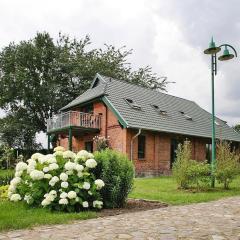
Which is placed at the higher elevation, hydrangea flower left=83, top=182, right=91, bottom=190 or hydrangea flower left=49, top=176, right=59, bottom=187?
hydrangea flower left=49, top=176, right=59, bottom=187

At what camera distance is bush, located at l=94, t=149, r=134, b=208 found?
31.4ft

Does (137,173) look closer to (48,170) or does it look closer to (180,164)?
(180,164)

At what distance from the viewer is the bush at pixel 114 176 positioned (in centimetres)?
959

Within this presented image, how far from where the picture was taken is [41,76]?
132 ft

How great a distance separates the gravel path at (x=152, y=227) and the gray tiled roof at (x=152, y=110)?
50.5ft

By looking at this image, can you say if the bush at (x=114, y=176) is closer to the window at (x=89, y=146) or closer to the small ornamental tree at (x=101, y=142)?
the small ornamental tree at (x=101, y=142)

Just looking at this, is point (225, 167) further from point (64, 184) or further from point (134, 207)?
point (64, 184)

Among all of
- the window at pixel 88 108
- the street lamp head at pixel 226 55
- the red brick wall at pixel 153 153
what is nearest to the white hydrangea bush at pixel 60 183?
the street lamp head at pixel 226 55

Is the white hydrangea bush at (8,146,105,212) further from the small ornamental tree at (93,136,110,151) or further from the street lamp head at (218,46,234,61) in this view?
the small ornamental tree at (93,136,110,151)

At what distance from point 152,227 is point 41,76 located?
115ft

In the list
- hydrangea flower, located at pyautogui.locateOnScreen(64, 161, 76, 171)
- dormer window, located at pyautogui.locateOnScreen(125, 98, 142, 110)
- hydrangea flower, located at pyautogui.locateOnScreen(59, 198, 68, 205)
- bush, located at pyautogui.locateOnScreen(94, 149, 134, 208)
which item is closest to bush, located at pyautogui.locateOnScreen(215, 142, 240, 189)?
bush, located at pyautogui.locateOnScreen(94, 149, 134, 208)

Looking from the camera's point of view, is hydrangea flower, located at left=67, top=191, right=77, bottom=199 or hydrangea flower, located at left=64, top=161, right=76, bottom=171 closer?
hydrangea flower, located at left=67, top=191, right=77, bottom=199

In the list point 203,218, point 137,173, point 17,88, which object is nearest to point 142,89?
point 137,173

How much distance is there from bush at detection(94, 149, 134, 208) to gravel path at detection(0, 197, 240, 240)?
1098 mm
